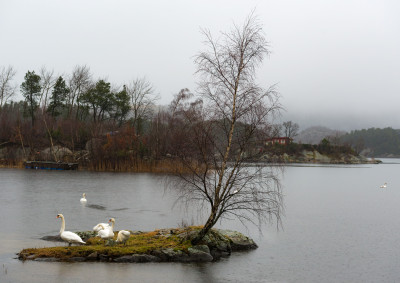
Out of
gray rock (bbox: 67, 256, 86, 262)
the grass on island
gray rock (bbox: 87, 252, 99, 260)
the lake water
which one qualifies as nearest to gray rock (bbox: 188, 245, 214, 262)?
the grass on island

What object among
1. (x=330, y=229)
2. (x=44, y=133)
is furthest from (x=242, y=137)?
(x=44, y=133)

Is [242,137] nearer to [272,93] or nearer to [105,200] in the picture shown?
[272,93]

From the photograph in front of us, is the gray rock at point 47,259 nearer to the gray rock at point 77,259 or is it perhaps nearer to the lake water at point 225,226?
the lake water at point 225,226

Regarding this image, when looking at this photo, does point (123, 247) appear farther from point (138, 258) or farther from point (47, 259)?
point (47, 259)

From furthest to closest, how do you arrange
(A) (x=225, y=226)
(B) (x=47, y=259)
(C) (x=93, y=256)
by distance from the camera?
1. (A) (x=225, y=226)
2. (C) (x=93, y=256)
3. (B) (x=47, y=259)

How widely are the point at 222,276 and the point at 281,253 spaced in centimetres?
503

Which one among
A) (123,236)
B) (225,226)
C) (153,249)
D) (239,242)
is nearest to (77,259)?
(123,236)

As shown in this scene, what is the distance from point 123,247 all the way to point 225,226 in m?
9.05

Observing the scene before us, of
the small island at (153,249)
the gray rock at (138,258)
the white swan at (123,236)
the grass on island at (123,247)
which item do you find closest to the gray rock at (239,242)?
the small island at (153,249)

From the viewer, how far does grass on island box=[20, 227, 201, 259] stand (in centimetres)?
1527

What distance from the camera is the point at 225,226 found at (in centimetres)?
2412

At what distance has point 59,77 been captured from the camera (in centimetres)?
8356

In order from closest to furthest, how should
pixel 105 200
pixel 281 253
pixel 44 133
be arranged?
pixel 281 253
pixel 105 200
pixel 44 133

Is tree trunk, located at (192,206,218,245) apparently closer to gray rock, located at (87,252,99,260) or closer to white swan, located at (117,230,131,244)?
white swan, located at (117,230,131,244)
